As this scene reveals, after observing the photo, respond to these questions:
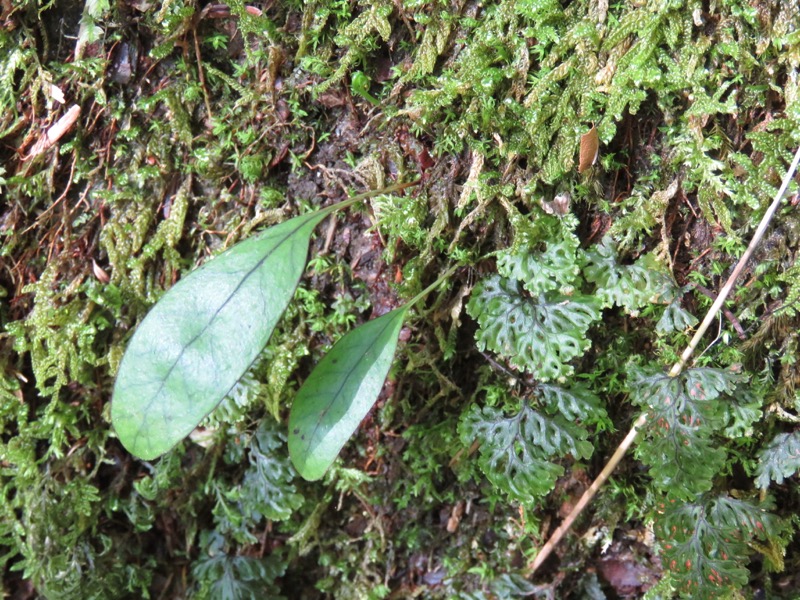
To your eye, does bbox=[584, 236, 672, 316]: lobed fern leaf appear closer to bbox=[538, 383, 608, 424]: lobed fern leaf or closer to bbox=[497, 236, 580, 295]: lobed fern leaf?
bbox=[497, 236, 580, 295]: lobed fern leaf

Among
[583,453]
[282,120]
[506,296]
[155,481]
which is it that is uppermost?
[282,120]

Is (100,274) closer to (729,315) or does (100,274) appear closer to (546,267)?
(546,267)

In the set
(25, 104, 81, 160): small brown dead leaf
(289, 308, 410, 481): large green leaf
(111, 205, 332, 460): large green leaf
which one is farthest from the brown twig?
(25, 104, 81, 160): small brown dead leaf

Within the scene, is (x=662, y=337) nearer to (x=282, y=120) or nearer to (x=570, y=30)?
(x=570, y=30)

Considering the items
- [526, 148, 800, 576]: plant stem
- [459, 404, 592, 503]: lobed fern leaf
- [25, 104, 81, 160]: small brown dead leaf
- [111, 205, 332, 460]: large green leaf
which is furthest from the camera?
[25, 104, 81, 160]: small brown dead leaf

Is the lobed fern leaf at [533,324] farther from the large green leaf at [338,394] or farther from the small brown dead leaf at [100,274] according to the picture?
the small brown dead leaf at [100,274]

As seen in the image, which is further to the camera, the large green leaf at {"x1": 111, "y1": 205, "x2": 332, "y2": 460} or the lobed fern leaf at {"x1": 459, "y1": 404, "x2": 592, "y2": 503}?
the lobed fern leaf at {"x1": 459, "y1": 404, "x2": 592, "y2": 503}

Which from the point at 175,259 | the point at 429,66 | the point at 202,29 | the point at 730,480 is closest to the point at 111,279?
the point at 175,259
